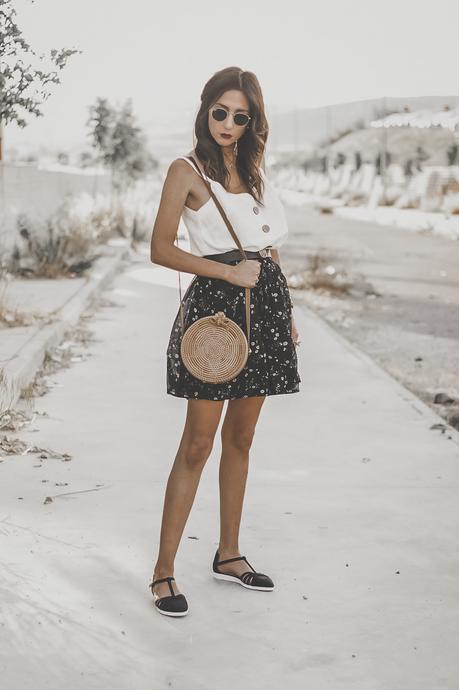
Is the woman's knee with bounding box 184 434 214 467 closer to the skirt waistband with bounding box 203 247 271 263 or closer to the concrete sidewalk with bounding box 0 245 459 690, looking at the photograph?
the concrete sidewalk with bounding box 0 245 459 690

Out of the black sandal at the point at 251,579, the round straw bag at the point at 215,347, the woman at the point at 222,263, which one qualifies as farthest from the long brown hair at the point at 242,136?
the black sandal at the point at 251,579

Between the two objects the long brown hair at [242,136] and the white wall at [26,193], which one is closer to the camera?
the long brown hair at [242,136]

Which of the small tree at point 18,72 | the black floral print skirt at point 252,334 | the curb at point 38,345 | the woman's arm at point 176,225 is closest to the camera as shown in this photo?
the woman's arm at point 176,225

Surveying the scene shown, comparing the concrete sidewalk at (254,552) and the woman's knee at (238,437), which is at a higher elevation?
the woman's knee at (238,437)

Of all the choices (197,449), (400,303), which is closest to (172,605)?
(197,449)

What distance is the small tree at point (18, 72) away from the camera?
6.59 metres

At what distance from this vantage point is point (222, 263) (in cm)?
377

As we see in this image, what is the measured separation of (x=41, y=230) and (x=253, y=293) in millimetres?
11705

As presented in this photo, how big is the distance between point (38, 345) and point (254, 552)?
4259 mm

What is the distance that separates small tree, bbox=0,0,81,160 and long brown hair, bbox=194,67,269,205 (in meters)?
2.88

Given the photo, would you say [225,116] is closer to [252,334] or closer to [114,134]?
[252,334]

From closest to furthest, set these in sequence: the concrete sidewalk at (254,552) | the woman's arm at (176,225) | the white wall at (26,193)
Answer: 1. the concrete sidewalk at (254,552)
2. the woman's arm at (176,225)
3. the white wall at (26,193)

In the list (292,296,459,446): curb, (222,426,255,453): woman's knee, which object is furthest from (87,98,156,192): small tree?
(222,426,255,453): woman's knee

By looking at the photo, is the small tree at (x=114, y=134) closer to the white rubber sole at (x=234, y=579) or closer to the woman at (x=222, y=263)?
the woman at (x=222, y=263)
